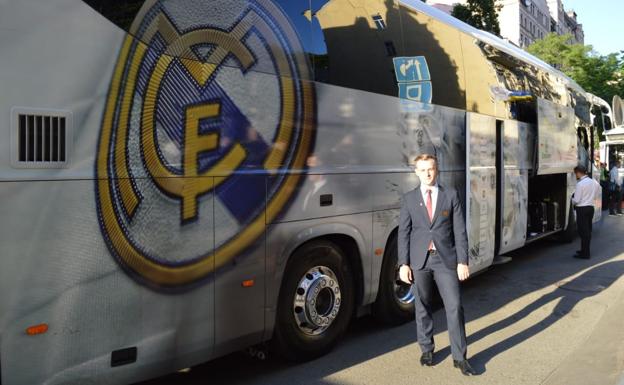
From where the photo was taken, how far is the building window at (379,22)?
17.7ft

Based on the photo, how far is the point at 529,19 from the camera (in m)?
76.0

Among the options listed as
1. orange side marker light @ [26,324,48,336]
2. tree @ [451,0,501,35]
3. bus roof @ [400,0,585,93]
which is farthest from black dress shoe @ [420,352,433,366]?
tree @ [451,0,501,35]

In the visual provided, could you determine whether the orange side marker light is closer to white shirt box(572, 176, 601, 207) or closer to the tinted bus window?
the tinted bus window

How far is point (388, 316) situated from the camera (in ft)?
19.2

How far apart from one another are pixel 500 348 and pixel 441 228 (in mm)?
1664

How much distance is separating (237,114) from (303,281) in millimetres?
1584

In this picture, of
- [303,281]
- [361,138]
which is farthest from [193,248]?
[361,138]

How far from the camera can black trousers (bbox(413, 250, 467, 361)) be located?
4535mm

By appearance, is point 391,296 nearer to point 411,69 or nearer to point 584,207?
point 411,69

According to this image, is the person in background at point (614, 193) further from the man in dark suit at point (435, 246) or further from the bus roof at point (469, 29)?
the man in dark suit at point (435, 246)

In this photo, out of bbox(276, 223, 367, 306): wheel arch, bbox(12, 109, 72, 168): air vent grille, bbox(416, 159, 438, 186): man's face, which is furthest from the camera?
bbox(416, 159, 438, 186): man's face

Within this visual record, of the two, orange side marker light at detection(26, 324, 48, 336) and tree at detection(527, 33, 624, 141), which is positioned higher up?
tree at detection(527, 33, 624, 141)

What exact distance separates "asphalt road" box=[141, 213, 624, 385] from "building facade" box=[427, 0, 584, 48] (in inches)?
2277

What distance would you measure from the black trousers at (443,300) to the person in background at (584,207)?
681 cm
